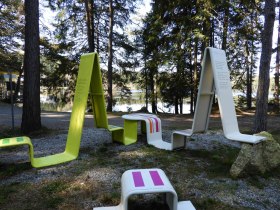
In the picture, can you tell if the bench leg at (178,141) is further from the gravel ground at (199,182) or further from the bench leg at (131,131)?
the bench leg at (131,131)

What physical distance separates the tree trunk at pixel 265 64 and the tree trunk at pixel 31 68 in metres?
6.55

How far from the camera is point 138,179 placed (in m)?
3.20

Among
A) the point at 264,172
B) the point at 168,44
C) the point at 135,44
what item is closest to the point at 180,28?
the point at 168,44

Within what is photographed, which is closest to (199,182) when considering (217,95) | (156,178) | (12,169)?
(156,178)

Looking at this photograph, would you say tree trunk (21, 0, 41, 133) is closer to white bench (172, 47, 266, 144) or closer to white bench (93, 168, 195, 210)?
white bench (172, 47, 266, 144)

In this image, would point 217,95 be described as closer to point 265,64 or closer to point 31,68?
point 265,64

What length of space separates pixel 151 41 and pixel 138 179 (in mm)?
14378

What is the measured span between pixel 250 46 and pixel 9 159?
15.2 m

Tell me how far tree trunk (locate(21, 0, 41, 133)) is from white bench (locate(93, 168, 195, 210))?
5643 millimetres

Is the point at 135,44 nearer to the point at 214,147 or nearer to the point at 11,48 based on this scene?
the point at 11,48

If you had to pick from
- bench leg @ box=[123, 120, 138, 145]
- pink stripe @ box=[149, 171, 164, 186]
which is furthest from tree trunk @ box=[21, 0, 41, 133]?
pink stripe @ box=[149, 171, 164, 186]

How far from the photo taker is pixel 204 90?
18.2ft

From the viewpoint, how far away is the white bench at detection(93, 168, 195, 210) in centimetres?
289

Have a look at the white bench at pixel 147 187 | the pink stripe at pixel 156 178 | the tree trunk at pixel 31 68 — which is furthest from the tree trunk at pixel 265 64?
the tree trunk at pixel 31 68
